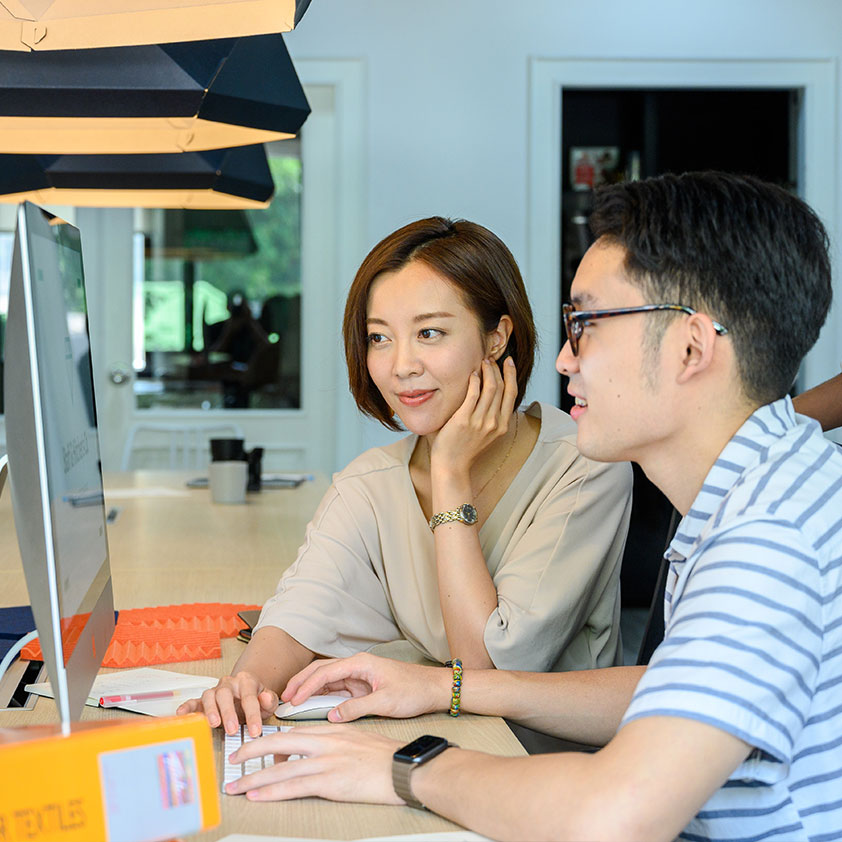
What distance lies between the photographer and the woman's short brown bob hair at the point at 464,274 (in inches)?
63.4

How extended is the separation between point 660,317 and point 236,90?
4.29 feet

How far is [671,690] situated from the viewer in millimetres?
787

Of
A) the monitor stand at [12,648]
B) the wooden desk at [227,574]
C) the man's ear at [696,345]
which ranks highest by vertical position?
the man's ear at [696,345]

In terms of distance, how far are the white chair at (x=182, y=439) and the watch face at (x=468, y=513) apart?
128 inches

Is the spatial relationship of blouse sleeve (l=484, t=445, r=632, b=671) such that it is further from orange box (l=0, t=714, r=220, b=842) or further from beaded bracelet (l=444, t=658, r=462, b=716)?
orange box (l=0, t=714, r=220, b=842)

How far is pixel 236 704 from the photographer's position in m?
1.19

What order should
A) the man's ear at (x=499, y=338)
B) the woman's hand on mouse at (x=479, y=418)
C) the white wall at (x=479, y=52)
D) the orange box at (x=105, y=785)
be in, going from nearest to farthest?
the orange box at (x=105, y=785) → the woman's hand on mouse at (x=479, y=418) → the man's ear at (x=499, y=338) → the white wall at (x=479, y=52)

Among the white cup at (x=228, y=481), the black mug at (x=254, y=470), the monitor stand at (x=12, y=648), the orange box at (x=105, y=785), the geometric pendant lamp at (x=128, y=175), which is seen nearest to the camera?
the orange box at (x=105, y=785)

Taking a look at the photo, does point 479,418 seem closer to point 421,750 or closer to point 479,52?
point 421,750

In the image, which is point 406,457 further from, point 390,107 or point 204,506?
point 390,107

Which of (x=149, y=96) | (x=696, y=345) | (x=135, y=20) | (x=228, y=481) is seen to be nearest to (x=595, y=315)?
(x=696, y=345)

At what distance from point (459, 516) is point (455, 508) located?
2 cm

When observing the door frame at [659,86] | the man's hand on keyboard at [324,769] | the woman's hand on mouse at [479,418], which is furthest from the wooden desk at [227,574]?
the door frame at [659,86]

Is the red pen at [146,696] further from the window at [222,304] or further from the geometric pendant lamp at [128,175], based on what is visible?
the window at [222,304]
